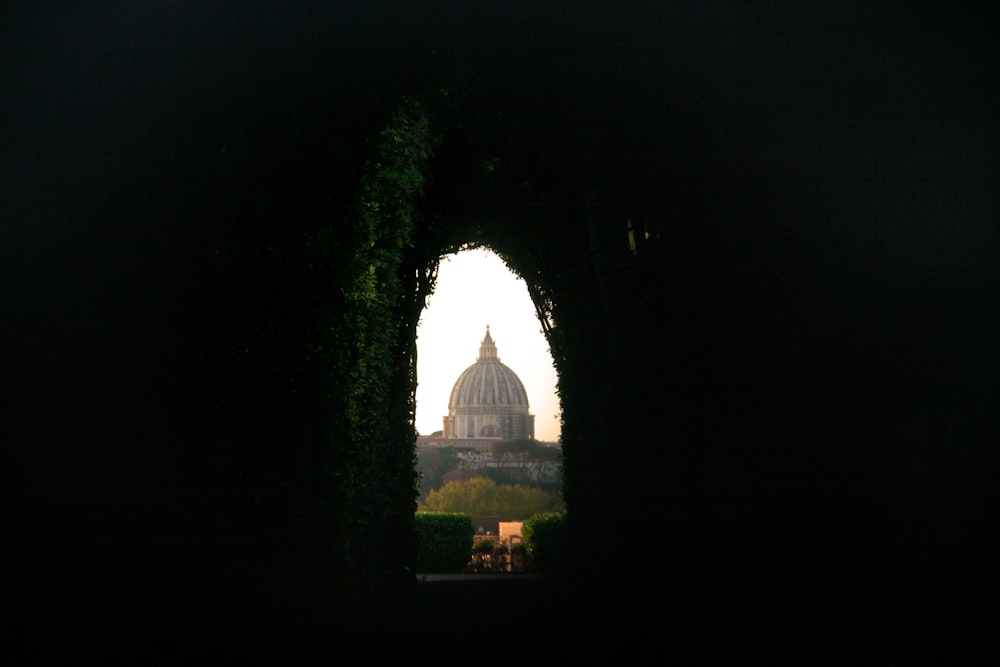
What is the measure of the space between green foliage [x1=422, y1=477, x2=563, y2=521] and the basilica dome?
9254 centimetres

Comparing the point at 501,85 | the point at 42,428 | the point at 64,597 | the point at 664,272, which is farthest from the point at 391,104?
the point at 64,597

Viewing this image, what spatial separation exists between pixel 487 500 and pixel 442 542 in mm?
63721

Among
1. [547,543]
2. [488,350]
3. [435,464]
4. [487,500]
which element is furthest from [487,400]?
[547,543]

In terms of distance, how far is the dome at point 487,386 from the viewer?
186 metres

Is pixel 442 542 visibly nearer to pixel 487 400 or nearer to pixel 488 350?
pixel 487 400

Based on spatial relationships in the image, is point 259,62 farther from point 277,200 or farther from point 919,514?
point 919,514

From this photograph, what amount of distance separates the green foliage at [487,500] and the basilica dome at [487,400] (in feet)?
304

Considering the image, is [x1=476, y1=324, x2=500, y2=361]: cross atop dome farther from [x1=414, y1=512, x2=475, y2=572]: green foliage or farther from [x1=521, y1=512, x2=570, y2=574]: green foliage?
[x1=521, y1=512, x2=570, y2=574]: green foliage

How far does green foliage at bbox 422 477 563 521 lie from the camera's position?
83.0 m

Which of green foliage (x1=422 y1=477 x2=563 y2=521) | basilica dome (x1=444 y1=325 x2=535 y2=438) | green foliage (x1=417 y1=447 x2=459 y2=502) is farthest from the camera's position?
basilica dome (x1=444 y1=325 x2=535 y2=438)

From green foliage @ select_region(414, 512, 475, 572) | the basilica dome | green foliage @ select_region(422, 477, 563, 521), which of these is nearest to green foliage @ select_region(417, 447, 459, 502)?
the basilica dome

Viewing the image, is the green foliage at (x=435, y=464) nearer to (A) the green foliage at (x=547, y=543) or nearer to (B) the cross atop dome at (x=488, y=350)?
(B) the cross atop dome at (x=488, y=350)

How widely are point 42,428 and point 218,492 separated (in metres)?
1.46

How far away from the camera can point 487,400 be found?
7333 inches
